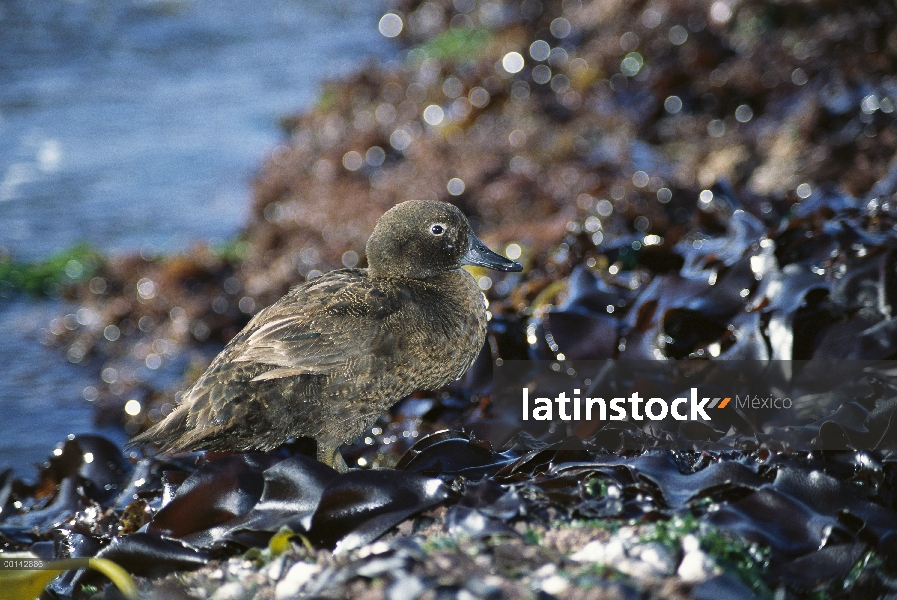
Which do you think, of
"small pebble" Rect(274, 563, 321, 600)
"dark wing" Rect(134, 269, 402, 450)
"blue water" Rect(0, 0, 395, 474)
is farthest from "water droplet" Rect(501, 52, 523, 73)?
"small pebble" Rect(274, 563, 321, 600)

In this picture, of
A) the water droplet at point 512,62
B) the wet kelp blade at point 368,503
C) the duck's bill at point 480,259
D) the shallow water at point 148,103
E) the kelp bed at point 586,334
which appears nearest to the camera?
the kelp bed at point 586,334

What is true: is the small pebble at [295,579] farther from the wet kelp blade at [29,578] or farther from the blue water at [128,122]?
the blue water at [128,122]

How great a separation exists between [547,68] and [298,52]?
4858mm

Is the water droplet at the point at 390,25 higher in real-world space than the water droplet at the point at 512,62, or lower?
higher

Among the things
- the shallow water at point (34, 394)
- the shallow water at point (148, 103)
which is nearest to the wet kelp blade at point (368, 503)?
the shallow water at point (34, 394)

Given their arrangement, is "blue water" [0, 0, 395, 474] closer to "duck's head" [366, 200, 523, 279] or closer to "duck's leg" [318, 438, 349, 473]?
"duck's leg" [318, 438, 349, 473]

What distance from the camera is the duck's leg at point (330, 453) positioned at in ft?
9.87

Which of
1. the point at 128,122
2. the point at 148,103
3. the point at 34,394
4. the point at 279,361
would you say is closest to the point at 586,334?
the point at 279,361

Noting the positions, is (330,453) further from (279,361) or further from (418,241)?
(418,241)

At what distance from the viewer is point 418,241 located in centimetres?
311

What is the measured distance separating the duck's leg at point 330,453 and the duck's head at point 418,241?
611 mm

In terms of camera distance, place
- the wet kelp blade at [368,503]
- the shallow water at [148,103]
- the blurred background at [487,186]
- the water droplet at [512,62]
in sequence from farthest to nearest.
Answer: the water droplet at [512,62]
the shallow water at [148,103]
the blurred background at [487,186]
the wet kelp blade at [368,503]

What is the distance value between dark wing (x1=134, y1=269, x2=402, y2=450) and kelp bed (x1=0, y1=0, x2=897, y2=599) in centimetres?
17

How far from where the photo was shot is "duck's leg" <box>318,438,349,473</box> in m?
3.01
